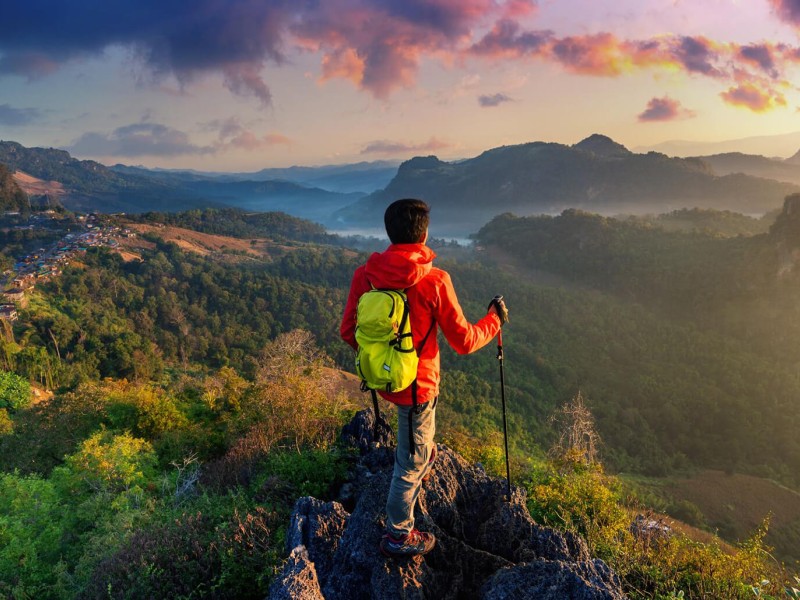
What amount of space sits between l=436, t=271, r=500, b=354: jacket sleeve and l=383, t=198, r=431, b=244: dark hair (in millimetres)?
390

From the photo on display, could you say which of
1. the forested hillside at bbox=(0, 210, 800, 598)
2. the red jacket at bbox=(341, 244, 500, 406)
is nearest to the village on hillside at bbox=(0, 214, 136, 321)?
the forested hillside at bbox=(0, 210, 800, 598)

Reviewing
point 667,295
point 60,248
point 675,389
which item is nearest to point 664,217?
point 667,295

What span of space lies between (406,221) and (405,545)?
2.75m

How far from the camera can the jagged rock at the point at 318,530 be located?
3.98 m

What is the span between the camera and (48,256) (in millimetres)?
69688

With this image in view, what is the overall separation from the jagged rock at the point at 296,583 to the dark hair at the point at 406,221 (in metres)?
2.72

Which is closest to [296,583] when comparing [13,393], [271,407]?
[271,407]

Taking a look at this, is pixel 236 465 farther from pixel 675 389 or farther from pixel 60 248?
pixel 60 248

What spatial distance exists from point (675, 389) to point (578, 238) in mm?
51258

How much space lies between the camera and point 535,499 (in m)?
5.64

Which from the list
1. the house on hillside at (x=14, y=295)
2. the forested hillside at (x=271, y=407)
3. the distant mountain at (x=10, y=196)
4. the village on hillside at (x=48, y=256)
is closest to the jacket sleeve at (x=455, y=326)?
the forested hillside at (x=271, y=407)

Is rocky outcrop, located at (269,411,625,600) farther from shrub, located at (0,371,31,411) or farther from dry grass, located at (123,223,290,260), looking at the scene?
dry grass, located at (123,223,290,260)

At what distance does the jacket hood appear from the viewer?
3.10 m

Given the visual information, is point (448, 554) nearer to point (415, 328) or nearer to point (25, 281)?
point (415, 328)
